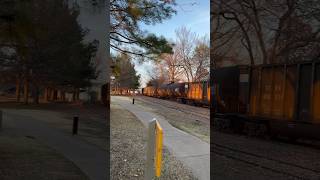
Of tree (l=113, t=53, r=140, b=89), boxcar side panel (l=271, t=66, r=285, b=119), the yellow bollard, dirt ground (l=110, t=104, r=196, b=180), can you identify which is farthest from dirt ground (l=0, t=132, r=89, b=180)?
boxcar side panel (l=271, t=66, r=285, b=119)

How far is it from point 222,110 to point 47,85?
10620mm

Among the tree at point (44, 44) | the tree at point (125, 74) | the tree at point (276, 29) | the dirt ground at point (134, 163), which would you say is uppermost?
the tree at point (276, 29)

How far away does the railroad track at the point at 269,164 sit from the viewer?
24.4 feet

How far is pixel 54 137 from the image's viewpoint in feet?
16.1

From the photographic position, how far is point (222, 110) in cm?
1474

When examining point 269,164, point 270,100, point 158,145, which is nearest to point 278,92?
point 270,100

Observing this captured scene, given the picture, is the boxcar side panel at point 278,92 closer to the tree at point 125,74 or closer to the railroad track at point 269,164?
the railroad track at point 269,164

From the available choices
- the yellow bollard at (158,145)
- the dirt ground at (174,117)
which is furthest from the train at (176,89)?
the yellow bollard at (158,145)

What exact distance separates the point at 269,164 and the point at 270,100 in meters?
5.16

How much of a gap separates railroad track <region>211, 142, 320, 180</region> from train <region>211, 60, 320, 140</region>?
6.50 ft

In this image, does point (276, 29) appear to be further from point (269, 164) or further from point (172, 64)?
point (172, 64)

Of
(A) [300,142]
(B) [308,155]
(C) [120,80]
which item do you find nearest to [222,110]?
(A) [300,142]

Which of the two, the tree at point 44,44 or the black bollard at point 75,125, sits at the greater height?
the tree at point 44,44

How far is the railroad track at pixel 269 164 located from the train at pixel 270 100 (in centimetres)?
198
